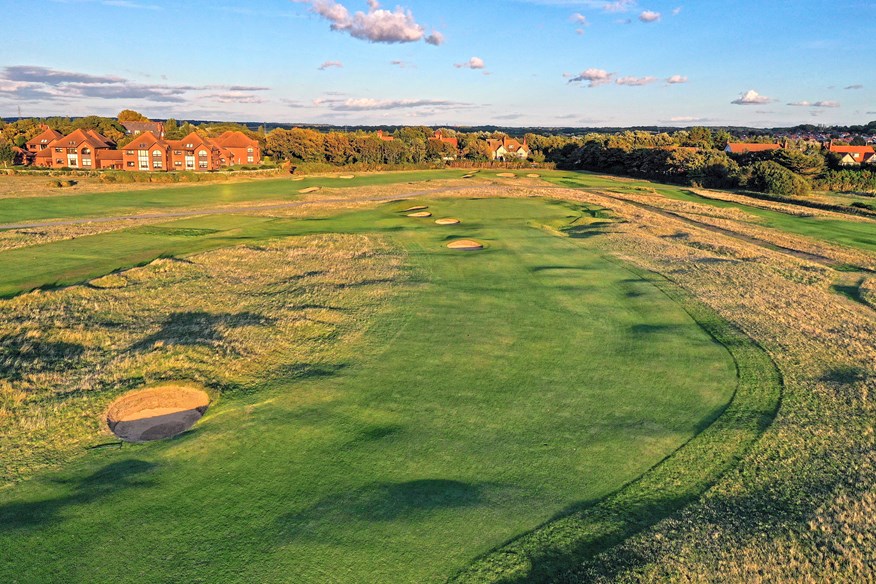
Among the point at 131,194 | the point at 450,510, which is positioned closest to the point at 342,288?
the point at 450,510

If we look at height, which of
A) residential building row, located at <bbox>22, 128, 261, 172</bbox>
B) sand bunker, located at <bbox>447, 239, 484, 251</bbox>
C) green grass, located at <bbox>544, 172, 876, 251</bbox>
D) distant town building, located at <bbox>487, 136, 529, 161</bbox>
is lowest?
sand bunker, located at <bbox>447, 239, 484, 251</bbox>

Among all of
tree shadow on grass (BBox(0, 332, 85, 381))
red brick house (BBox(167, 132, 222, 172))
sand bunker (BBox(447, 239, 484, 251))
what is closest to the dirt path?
→ sand bunker (BBox(447, 239, 484, 251))

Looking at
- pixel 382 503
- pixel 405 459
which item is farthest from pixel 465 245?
pixel 382 503

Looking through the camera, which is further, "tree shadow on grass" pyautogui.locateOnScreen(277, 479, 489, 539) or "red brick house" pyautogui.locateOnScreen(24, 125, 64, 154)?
"red brick house" pyautogui.locateOnScreen(24, 125, 64, 154)

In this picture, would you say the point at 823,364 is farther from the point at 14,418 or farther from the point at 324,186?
the point at 324,186

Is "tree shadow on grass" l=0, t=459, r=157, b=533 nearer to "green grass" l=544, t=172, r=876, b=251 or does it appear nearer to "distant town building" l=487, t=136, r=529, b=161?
"green grass" l=544, t=172, r=876, b=251

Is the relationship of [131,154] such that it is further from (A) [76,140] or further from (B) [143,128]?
(B) [143,128]
